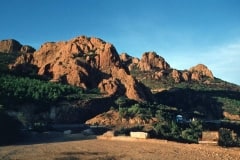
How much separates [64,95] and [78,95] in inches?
88.8

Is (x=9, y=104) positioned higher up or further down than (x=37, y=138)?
higher up

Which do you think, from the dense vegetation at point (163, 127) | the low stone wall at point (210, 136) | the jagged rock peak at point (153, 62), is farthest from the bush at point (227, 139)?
the jagged rock peak at point (153, 62)

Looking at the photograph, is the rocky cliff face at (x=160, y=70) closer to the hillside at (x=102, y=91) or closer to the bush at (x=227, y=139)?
the hillside at (x=102, y=91)

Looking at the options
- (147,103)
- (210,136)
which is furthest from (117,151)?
(147,103)

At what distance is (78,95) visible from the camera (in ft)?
227

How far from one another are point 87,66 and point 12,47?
1838 inches

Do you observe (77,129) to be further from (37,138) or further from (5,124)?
(5,124)

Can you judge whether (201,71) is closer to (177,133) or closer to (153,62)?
(153,62)

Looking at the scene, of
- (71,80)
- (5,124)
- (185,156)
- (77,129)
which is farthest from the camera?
(71,80)

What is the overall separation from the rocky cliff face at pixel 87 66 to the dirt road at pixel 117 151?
1431 inches

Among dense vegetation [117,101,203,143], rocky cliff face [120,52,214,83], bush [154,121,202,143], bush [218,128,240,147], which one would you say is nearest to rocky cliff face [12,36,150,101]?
Answer: dense vegetation [117,101,203,143]

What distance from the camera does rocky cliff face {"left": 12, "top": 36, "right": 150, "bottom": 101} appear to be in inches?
3054

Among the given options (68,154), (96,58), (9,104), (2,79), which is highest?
(96,58)

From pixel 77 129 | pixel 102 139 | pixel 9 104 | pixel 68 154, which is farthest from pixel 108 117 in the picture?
pixel 68 154
